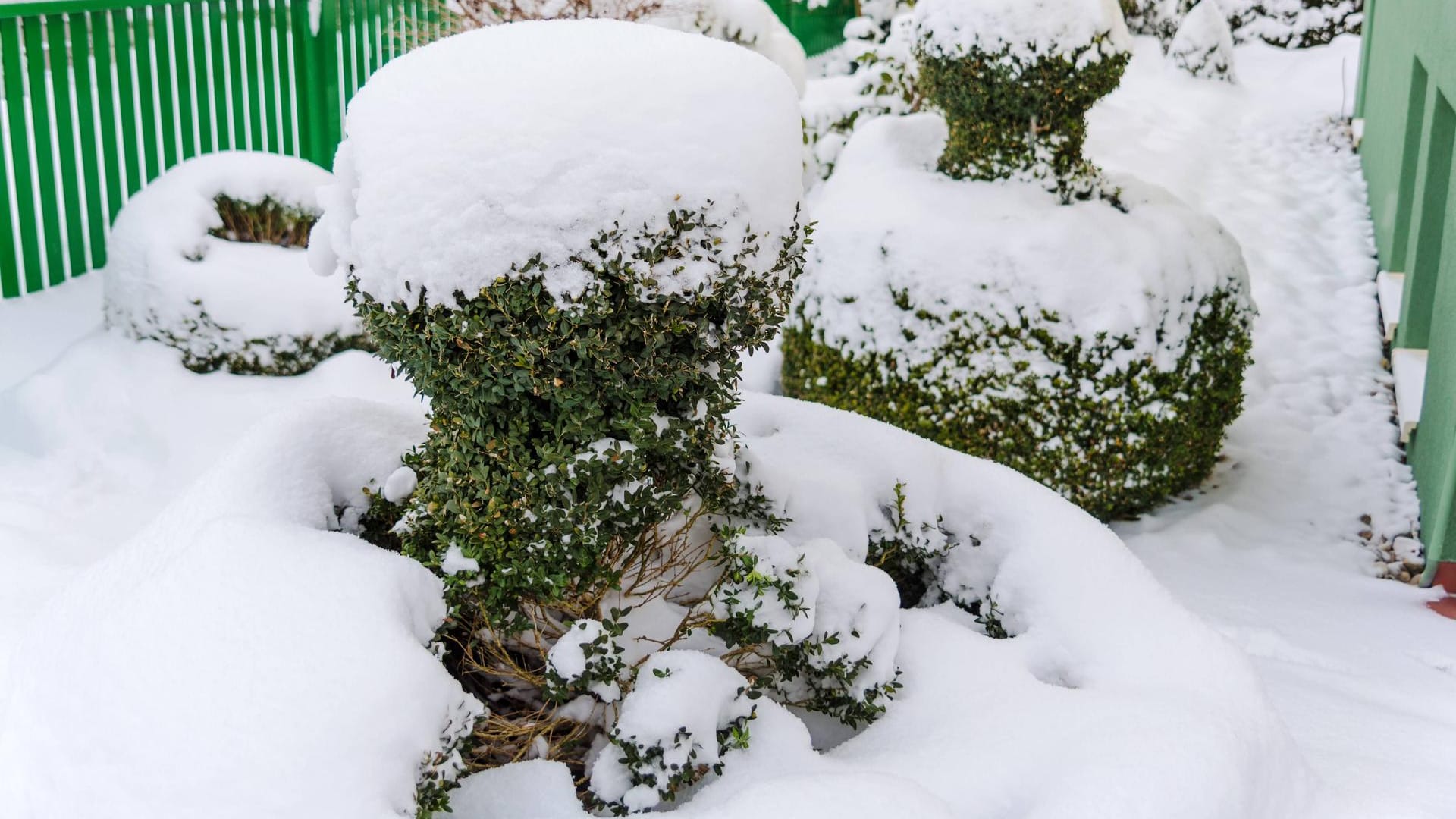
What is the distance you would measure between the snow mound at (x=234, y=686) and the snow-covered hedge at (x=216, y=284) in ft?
11.3

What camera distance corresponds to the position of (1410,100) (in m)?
6.81

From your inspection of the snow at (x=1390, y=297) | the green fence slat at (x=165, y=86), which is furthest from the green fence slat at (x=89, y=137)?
the snow at (x=1390, y=297)

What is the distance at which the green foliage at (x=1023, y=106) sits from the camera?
462 cm

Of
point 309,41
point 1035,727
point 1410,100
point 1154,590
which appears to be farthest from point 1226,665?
point 309,41

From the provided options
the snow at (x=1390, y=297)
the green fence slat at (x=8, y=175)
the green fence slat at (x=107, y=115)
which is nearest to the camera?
the green fence slat at (x=8, y=175)

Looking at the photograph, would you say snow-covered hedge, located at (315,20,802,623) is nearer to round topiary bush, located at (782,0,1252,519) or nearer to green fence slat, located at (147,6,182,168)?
round topiary bush, located at (782,0,1252,519)

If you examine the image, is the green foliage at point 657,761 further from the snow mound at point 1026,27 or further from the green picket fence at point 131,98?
the green picket fence at point 131,98

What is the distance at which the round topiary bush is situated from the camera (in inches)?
176

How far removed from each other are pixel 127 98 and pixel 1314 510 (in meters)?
5.84

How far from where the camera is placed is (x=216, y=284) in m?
5.66

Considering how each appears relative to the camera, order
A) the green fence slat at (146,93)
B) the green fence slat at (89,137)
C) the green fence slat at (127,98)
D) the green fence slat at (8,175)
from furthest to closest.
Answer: the green fence slat at (146,93), the green fence slat at (127,98), the green fence slat at (89,137), the green fence slat at (8,175)

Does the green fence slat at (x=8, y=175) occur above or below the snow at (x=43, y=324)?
above

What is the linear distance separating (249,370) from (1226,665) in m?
4.63

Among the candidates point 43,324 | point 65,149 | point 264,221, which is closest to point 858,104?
point 264,221
